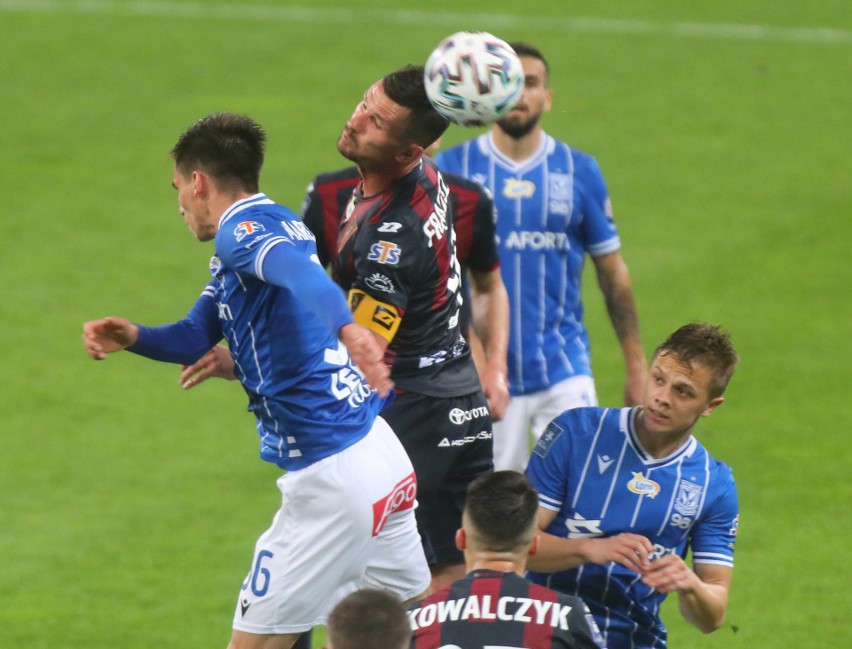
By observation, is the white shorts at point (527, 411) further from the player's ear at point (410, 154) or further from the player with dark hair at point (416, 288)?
the player's ear at point (410, 154)

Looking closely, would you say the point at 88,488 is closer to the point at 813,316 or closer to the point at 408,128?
the point at 408,128

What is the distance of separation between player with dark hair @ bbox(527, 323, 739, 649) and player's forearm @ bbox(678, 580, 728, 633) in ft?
0.38

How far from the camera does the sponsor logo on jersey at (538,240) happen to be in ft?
26.3

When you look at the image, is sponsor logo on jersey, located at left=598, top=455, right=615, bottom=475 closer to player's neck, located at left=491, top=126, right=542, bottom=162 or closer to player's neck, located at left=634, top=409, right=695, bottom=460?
player's neck, located at left=634, top=409, right=695, bottom=460

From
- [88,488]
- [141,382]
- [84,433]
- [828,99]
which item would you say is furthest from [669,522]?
[828,99]

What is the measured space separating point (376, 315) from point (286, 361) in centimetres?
47

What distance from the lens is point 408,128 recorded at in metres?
5.88

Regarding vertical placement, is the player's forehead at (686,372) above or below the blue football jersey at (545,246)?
below

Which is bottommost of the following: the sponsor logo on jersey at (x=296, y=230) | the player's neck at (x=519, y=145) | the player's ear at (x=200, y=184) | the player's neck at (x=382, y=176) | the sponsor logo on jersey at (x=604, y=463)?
the sponsor logo on jersey at (x=604, y=463)

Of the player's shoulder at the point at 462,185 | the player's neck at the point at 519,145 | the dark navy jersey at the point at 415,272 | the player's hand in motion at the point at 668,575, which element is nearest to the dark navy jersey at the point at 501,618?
the player's hand in motion at the point at 668,575

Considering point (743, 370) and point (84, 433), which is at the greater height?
point (743, 370)

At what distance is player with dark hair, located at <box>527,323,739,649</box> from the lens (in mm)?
5699

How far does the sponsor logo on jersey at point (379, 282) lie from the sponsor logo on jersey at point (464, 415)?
0.80m

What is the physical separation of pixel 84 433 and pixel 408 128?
17.0 feet
